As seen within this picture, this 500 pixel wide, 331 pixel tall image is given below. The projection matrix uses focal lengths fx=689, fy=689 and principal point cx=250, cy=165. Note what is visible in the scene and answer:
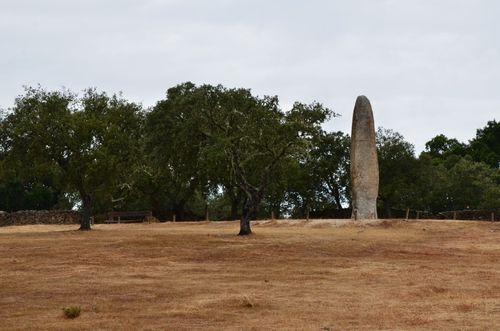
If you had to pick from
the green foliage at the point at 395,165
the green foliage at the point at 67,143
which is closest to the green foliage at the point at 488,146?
the green foliage at the point at 395,165

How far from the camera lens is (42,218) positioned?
2188 inches

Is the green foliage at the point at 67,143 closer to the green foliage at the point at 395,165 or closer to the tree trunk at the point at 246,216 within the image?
the tree trunk at the point at 246,216

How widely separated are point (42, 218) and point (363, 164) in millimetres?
26837

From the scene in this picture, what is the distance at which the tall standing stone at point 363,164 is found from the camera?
4406 cm

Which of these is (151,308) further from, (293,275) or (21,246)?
(21,246)

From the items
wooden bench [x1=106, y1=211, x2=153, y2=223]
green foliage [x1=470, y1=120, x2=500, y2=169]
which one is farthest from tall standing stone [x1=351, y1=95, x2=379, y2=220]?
green foliage [x1=470, y1=120, x2=500, y2=169]

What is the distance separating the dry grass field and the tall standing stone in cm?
1366

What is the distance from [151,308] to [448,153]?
78907 mm

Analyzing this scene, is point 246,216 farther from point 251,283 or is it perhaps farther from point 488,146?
point 488,146

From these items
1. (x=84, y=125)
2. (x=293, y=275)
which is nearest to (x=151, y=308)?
(x=293, y=275)

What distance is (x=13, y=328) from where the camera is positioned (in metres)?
10.9

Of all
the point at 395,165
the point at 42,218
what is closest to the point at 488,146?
the point at 395,165

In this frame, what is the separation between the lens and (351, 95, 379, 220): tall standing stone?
145 feet

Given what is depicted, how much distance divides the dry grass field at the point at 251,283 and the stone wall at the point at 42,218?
2581 cm
